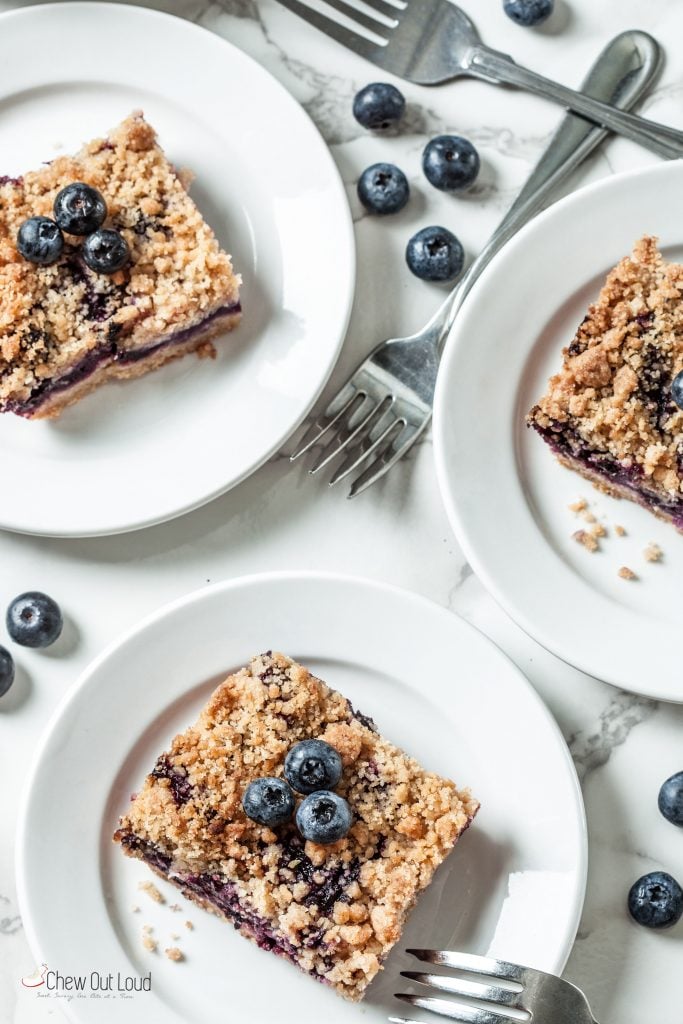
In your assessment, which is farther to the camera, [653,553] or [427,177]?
[427,177]

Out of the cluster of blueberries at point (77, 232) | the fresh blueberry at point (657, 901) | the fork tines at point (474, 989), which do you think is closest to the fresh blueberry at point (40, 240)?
the cluster of blueberries at point (77, 232)

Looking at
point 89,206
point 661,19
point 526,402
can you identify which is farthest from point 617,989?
point 661,19

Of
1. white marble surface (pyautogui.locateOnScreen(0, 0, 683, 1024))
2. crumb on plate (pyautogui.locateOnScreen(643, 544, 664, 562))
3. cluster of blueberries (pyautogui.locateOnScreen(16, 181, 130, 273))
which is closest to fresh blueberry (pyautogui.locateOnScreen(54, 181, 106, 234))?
cluster of blueberries (pyautogui.locateOnScreen(16, 181, 130, 273))

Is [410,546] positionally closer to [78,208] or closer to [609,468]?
[609,468]

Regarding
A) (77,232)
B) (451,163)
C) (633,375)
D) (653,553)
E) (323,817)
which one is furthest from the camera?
(451,163)

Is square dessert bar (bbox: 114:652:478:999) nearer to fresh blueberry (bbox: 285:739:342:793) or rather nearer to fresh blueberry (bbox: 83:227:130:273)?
fresh blueberry (bbox: 285:739:342:793)

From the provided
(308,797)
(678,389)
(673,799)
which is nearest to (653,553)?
(678,389)

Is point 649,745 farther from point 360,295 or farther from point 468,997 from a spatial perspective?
point 360,295
